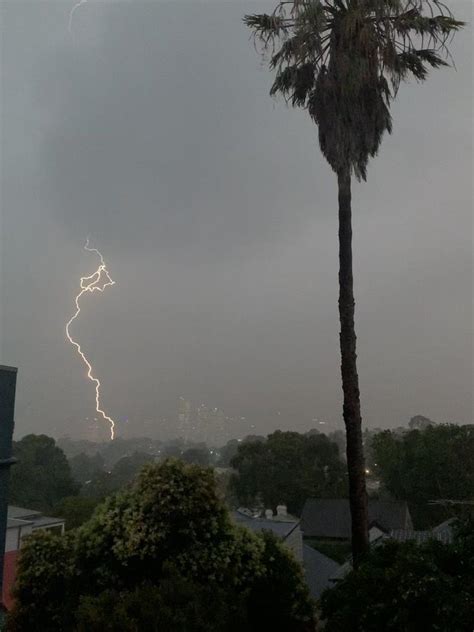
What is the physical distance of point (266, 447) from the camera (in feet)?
225

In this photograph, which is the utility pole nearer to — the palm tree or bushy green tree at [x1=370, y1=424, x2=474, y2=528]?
the palm tree

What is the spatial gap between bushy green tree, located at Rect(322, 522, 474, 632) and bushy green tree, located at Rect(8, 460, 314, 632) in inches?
59.2

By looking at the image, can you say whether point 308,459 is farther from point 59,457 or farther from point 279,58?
point 279,58

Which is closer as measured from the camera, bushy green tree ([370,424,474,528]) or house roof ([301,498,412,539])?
house roof ([301,498,412,539])

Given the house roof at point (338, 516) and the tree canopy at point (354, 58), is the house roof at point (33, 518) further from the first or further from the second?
the house roof at point (338, 516)

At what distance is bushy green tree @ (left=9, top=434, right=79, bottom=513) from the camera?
65938 millimetres

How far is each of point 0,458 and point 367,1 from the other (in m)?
13.9

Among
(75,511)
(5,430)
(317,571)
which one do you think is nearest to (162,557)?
(5,430)

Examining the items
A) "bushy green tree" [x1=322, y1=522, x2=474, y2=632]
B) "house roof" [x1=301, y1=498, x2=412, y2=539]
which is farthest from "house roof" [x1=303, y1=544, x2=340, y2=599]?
"bushy green tree" [x1=322, y1=522, x2=474, y2=632]

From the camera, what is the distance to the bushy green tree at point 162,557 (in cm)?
1016

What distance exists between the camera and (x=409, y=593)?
823 cm

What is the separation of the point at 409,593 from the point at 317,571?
967 inches

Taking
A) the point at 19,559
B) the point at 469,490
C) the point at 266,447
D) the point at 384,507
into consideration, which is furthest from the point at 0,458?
the point at 266,447

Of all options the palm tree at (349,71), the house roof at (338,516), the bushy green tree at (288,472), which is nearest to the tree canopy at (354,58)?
the palm tree at (349,71)
